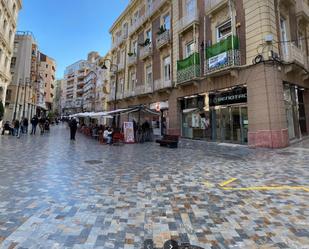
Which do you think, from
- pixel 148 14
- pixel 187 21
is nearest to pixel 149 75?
pixel 148 14

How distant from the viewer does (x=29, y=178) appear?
5.39m

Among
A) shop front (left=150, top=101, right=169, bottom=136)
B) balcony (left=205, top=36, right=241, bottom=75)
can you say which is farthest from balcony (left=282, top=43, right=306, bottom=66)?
shop front (left=150, top=101, right=169, bottom=136)

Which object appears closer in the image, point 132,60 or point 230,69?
point 230,69

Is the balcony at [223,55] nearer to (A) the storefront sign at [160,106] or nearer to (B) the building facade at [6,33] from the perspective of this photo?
(A) the storefront sign at [160,106]

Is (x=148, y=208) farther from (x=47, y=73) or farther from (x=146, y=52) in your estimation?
(x=47, y=73)

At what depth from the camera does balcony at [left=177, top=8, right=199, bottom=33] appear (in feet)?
51.4

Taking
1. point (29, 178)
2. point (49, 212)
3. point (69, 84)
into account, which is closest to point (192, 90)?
point (29, 178)

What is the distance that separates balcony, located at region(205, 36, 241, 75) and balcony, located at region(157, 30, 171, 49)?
595 centimetres

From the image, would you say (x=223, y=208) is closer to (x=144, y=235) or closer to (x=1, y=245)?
(x=144, y=235)

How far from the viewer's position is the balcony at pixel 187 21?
51.4 ft

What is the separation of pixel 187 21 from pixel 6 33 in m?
21.5

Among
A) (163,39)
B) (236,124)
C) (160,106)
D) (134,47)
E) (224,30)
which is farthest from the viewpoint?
(134,47)

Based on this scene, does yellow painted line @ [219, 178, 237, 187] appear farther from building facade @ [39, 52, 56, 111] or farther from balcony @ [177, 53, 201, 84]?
building facade @ [39, 52, 56, 111]

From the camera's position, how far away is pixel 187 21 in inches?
647
